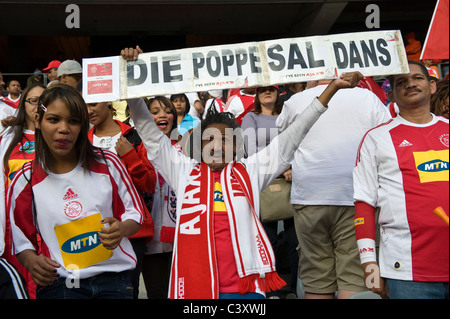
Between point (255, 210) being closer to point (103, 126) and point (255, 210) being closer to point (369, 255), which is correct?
point (369, 255)

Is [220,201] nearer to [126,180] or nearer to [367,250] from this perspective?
[126,180]

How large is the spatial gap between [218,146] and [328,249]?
1302 millimetres

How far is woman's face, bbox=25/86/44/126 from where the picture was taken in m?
3.78

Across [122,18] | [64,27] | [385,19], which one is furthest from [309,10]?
[64,27]

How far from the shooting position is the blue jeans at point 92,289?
9.20ft

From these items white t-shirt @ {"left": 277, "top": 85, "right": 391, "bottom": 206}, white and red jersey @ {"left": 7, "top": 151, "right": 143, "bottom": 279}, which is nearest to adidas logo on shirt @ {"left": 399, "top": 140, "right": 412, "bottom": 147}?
white t-shirt @ {"left": 277, "top": 85, "right": 391, "bottom": 206}

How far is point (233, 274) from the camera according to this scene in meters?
3.01

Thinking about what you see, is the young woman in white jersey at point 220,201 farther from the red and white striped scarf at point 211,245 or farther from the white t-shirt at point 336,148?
the white t-shirt at point 336,148

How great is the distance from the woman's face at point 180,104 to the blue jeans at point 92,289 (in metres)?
3.69

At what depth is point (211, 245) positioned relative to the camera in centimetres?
301

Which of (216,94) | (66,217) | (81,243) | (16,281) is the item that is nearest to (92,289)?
(81,243)

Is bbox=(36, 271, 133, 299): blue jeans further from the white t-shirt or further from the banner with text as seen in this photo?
the white t-shirt

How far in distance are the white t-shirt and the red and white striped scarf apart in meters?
0.95

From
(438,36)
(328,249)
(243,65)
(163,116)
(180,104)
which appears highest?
(180,104)
